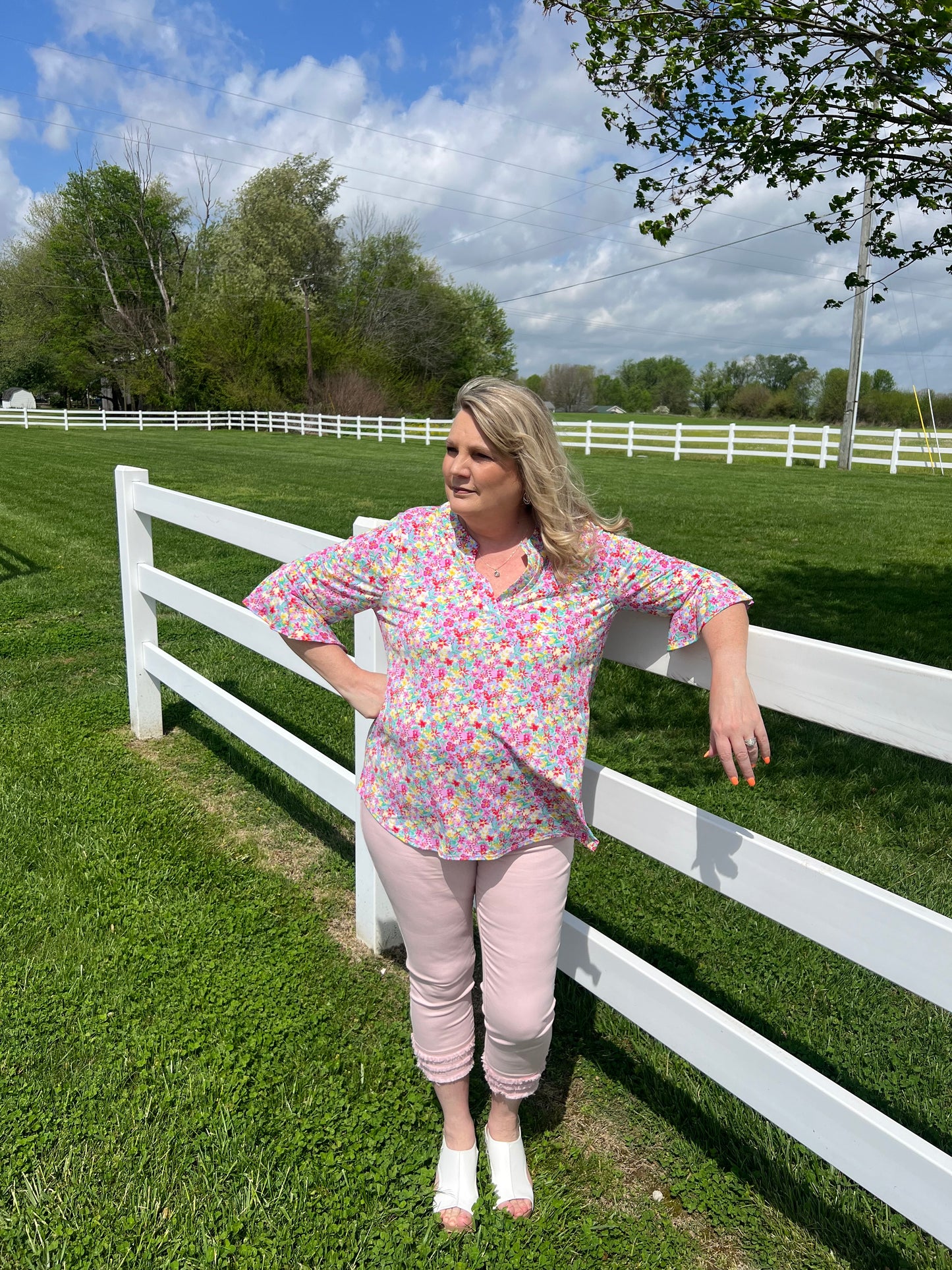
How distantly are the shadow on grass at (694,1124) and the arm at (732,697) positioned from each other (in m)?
1.09

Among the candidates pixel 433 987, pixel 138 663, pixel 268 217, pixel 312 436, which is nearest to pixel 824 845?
pixel 433 987

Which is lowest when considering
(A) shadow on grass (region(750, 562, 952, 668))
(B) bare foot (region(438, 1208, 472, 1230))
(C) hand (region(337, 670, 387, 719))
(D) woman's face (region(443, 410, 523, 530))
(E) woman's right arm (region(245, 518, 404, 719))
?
(B) bare foot (region(438, 1208, 472, 1230))

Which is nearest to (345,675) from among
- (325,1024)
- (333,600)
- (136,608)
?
(333,600)

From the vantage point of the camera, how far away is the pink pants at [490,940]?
195 cm

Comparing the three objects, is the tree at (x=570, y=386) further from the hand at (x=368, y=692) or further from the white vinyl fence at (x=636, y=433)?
the hand at (x=368, y=692)

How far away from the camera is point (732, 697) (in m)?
1.76

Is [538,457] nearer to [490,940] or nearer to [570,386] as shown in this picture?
[490,940]

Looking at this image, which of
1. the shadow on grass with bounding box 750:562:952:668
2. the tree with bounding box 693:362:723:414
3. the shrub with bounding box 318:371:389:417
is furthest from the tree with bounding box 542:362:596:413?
the shadow on grass with bounding box 750:562:952:668

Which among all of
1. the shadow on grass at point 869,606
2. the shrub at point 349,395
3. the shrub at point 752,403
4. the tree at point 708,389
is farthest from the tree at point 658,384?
the shadow on grass at point 869,606

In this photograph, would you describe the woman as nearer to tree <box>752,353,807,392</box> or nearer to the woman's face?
the woman's face

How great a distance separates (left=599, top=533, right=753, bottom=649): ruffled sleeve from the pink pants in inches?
21.2

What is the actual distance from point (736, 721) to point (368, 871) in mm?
1577

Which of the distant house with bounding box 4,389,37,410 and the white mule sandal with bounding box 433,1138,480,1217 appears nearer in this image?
the white mule sandal with bounding box 433,1138,480,1217

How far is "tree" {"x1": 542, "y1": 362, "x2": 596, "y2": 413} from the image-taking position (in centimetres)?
8638
